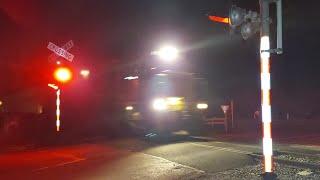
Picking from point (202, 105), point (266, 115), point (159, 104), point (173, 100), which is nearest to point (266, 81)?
point (266, 115)

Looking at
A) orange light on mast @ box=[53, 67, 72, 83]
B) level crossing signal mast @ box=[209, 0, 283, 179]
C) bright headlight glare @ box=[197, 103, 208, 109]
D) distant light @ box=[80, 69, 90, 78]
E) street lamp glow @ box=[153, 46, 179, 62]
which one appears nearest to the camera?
level crossing signal mast @ box=[209, 0, 283, 179]

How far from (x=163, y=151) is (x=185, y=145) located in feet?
4.98

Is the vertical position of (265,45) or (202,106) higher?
(265,45)

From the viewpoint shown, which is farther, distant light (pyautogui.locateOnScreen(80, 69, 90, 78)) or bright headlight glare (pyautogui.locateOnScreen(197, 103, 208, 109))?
bright headlight glare (pyautogui.locateOnScreen(197, 103, 208, 109))

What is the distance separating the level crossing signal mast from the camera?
282 inches

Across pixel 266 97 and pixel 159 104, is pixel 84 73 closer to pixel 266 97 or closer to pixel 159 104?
pixel 159 104

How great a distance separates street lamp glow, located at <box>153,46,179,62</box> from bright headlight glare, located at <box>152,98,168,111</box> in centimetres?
179

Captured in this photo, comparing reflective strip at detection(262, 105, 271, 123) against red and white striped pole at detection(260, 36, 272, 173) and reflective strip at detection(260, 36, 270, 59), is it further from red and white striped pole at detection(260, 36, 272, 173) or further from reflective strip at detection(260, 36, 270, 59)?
reflective strip at detection(260, 36, 270, 59)

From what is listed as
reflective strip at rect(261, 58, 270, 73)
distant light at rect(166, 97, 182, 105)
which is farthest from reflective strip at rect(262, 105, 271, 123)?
distant light at rect(166, 97, 182, 105)

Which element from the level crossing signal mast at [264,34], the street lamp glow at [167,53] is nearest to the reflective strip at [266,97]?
the level crossing signal mast at [264,34]

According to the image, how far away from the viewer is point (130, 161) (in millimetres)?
12586

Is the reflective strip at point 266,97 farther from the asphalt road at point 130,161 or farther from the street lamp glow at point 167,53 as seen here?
the street lamp glow at point 167,53

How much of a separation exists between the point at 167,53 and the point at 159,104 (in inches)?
88.6

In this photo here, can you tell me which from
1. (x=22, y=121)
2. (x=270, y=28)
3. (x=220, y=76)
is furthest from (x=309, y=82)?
(x=270, y=28)
